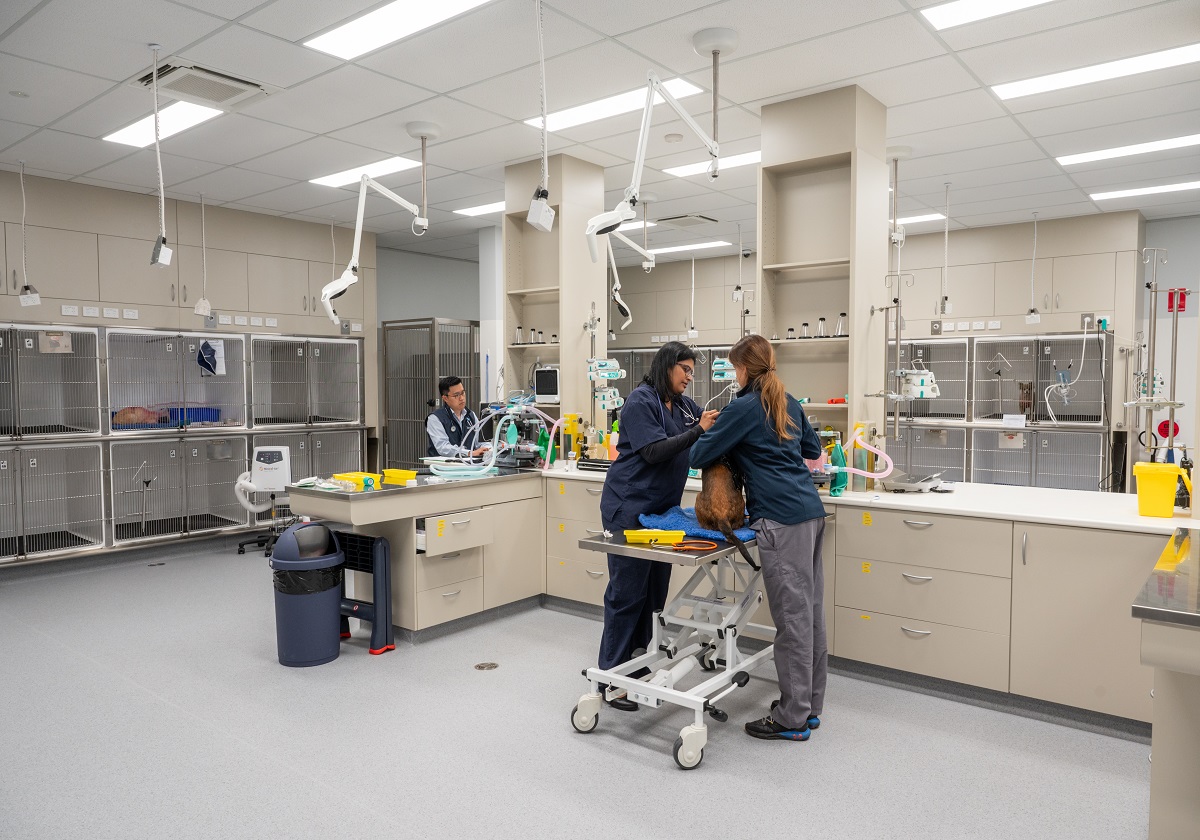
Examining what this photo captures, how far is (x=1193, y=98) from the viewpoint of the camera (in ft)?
14.9

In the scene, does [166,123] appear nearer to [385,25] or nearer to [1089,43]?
[385,25]

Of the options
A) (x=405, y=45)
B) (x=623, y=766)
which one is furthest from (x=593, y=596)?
(x=405, y=45)

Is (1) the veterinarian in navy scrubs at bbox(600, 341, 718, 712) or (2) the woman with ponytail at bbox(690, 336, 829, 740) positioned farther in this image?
(1) the veterinarian in navy scrubs at bbox(600, 341, 718, 712)

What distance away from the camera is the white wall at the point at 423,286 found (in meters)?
9.21

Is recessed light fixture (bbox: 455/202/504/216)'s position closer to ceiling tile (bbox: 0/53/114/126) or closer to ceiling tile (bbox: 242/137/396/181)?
ceiling tile (bbox: 242/137/396/181)

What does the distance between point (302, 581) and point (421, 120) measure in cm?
297

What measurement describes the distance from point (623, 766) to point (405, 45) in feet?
11.6

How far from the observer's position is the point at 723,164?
230 inches

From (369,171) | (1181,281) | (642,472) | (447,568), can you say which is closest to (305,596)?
(447,568)

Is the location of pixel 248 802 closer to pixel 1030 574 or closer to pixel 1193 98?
pixel 1030 574

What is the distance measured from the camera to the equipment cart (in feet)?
9.95

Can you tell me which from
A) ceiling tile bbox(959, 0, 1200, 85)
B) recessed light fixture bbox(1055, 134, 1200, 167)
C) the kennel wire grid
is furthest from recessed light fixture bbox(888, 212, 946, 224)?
the kennel wire grid

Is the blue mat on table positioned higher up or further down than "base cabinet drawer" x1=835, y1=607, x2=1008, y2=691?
higher up

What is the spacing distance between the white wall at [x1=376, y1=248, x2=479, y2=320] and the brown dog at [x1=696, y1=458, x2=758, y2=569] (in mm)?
6810
